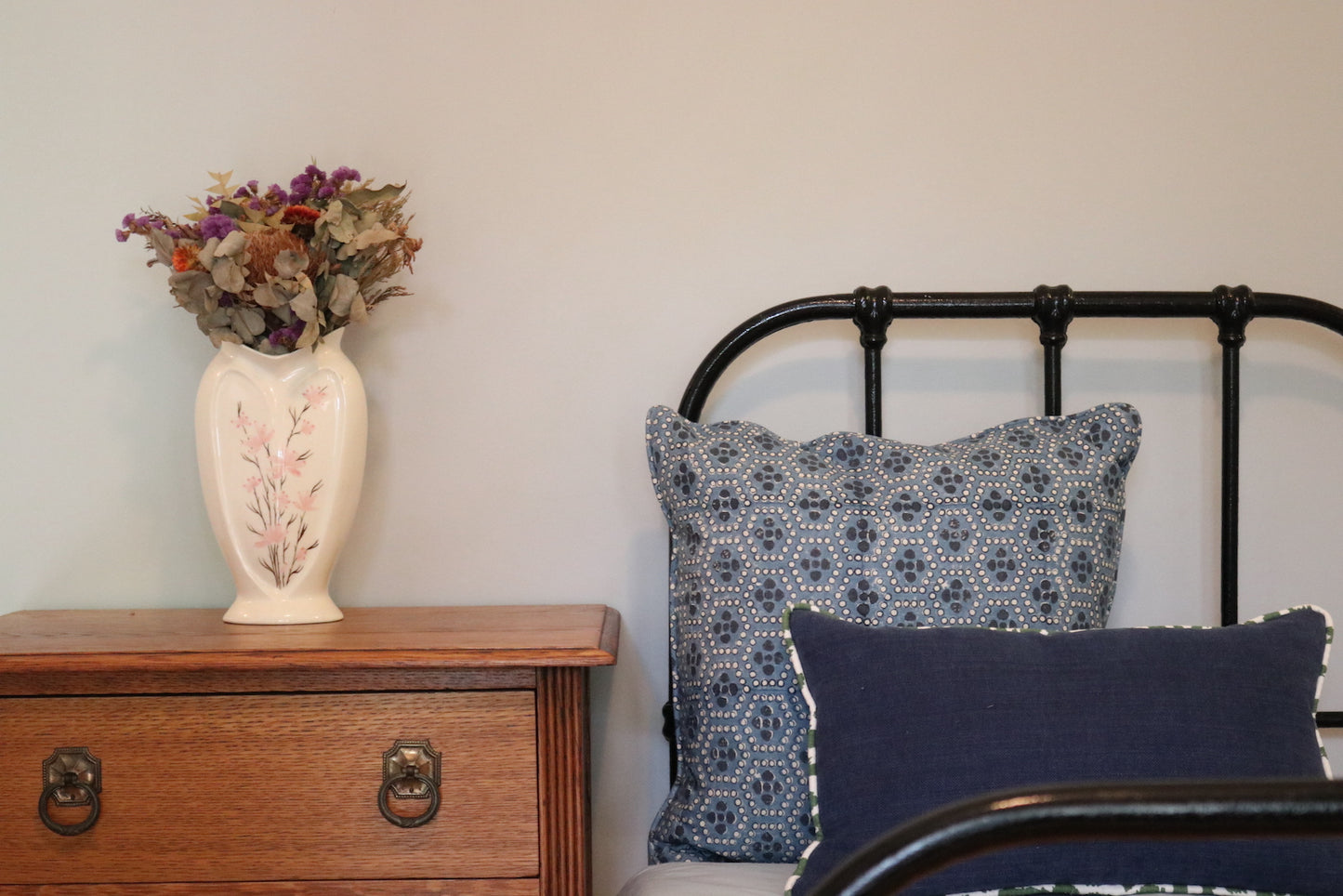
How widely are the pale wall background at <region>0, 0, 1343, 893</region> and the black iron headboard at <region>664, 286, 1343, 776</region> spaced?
86 mm

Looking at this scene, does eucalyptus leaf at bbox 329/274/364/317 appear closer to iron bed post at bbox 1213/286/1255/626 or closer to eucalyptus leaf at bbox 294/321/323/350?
eucalyptus leaf at bbox 294/321/323/350

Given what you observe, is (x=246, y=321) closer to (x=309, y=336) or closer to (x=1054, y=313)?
(x=309, y=336)

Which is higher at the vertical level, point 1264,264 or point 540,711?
point 1264,264

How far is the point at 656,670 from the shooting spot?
1.44 meters

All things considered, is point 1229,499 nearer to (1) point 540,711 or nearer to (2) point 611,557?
(2) point 611,557

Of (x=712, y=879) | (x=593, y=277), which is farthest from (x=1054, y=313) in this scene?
(x=712, y=879)

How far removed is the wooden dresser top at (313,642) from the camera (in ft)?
3.43

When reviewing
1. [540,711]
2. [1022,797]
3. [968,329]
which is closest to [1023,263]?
[968,329]

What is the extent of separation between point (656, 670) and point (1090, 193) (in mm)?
936

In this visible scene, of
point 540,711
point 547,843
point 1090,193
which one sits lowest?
point 547,843

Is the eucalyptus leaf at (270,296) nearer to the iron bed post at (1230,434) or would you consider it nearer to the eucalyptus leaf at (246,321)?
the eucalyptus leaf at (246,321)

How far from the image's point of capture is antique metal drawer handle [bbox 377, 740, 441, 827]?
106 cm

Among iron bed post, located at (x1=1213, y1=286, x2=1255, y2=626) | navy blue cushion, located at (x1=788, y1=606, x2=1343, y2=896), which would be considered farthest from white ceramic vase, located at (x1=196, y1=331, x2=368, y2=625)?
iron bed post, located at (x1=1213, y1=286, x2=1255, y2=626)

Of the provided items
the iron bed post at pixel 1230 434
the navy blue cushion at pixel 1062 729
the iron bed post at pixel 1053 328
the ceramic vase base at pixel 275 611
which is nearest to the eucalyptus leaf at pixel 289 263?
the ceramic vase base at pixel 275 611
